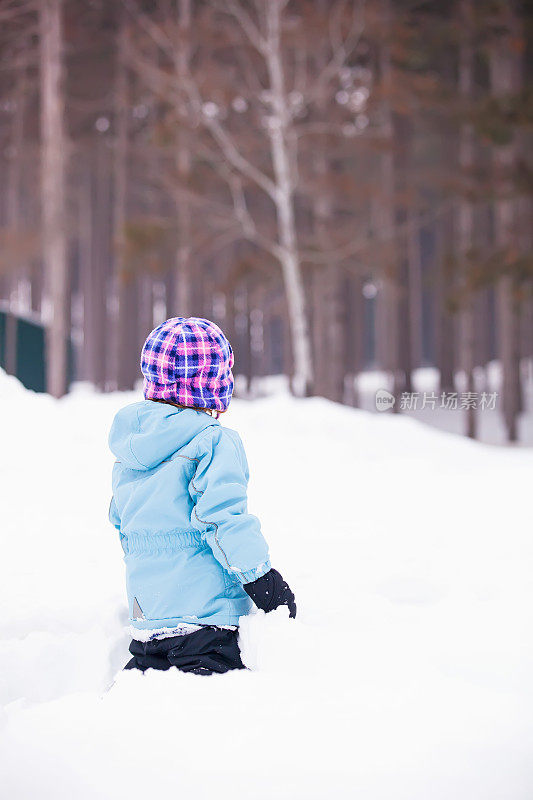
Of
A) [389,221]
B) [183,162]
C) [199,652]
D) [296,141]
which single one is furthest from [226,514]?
[389,221]

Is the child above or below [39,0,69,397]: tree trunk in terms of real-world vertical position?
below

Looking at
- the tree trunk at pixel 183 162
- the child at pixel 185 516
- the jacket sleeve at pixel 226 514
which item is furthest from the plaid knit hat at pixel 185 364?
the tree trunk at pixel 183 162

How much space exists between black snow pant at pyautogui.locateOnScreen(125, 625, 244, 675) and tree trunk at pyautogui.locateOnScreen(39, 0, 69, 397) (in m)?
9.87

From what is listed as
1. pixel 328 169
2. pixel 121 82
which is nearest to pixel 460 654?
pixel 328 169

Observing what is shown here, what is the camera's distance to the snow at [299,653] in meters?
2.17

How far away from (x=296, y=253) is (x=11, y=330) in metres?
4.75

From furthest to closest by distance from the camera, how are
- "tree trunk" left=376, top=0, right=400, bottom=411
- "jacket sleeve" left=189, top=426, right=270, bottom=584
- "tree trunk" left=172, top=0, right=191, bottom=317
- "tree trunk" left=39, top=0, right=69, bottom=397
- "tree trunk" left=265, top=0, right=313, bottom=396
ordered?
"tree trunk" left=376, top=0, right=400, bottom=411 → "tree trunk" left=172, top=0, right=191, bottom=317 → "tree trunk" left=39, top=0, right=69, bottom=397 → "tree trunk" left=265, top=0, right=313, bottom=396 → "jacket sleeve" left=189, top=426, right=270, bottom=584

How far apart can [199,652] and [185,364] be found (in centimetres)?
104

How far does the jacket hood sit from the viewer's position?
2580 millimetres

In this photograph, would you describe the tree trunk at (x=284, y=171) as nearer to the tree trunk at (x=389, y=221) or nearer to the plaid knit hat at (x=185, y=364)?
the tree trunk at (x=389, y=221)

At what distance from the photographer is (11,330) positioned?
11.6 meters

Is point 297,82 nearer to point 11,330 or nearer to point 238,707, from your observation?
point 11,330

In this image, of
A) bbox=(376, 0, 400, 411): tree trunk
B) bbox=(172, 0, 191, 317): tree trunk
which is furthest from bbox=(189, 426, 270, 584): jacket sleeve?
bbox=(172, 0, 191, 317): tree trunk

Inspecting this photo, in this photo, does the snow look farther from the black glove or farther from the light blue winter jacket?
the light blue winter jacket
